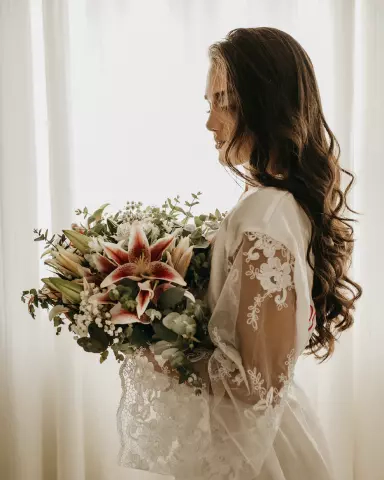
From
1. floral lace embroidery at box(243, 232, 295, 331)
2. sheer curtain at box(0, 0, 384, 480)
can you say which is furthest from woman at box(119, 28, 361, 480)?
sheer curtain at box(0, 0, 384, 480)

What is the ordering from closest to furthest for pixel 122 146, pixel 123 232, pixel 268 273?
1. pixel 268 273
2. pixel 123 232
3. pixel 122 146

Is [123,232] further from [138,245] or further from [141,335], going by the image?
[141,335]

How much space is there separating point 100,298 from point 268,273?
298mm

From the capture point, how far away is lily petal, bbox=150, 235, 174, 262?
44.4 inches

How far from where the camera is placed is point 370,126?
2.10 meters

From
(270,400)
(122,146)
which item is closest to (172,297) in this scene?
(270,400)

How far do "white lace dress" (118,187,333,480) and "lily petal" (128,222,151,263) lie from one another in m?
0.13

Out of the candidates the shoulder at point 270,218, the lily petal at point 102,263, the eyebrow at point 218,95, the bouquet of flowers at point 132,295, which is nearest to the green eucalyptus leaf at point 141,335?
the bouquet of flowers at point 132,295

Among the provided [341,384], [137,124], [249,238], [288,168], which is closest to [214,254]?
[249,238]

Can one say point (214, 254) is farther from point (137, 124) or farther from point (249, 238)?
point (137, 124)

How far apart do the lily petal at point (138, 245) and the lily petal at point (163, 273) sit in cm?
2

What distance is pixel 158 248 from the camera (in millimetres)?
1132

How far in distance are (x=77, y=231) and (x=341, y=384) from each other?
1307 mm

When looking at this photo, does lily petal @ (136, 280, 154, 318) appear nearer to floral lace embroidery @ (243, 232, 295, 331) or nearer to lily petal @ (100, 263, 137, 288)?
lily petal @ (100, 263, 137, 288)
